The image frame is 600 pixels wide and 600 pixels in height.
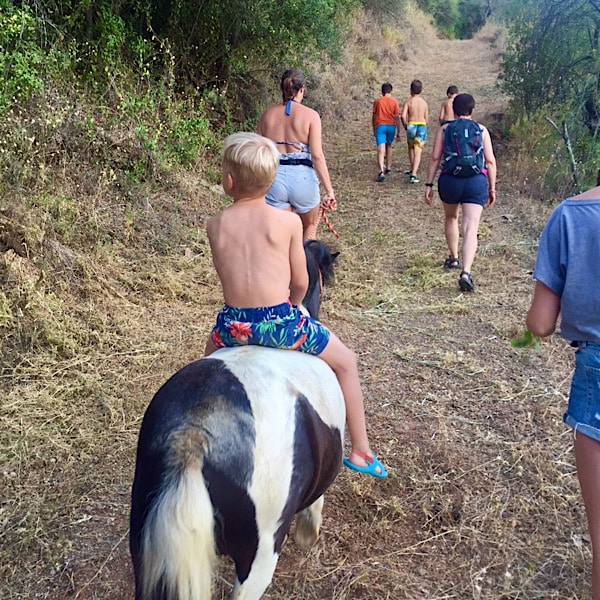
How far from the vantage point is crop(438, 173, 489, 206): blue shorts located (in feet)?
18.5

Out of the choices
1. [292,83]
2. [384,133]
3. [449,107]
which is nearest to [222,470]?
Answer: [292,83]

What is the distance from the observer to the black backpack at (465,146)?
5.46m

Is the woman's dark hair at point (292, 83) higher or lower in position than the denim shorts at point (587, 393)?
higher

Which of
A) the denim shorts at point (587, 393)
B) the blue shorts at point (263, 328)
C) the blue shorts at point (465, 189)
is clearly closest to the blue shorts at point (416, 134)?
the blue shorts at point (465, 189)

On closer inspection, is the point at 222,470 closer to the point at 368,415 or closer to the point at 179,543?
the point at 179,543

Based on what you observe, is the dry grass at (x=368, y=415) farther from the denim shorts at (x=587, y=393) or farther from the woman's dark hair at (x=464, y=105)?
the woman's dark hair at (x=464, y=105)

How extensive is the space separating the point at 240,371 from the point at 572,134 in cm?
1022

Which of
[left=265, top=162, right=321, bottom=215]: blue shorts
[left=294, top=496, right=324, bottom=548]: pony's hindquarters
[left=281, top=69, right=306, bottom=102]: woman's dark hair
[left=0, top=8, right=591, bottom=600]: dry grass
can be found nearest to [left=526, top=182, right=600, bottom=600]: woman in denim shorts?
[left=0, top=8, right=591, bottom=600]: dry grass

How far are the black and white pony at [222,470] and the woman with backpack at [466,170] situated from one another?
13.2 feet

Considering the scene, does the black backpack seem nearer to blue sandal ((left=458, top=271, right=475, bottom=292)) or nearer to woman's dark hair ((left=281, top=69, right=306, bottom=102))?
blue sandal ((left=458, top=271, right=475, bottom=292))

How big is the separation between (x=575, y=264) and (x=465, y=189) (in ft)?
13.3

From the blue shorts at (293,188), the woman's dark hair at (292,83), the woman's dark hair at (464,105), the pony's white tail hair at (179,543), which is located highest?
the woman's dark hair at (292,83)

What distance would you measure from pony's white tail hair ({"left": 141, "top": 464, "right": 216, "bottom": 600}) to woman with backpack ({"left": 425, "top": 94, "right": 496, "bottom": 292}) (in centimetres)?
470

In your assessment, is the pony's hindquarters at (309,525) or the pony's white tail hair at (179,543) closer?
the pony's white tail hair at (179,543)
